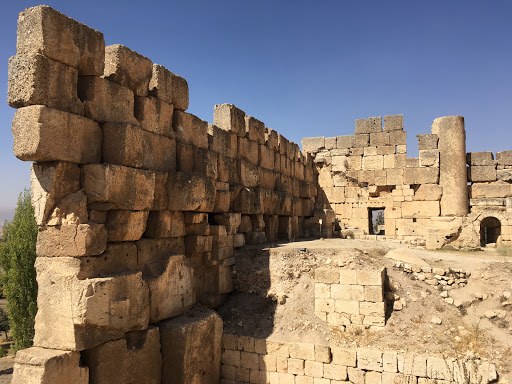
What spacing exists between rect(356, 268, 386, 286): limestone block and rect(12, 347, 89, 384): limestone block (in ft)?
14.1

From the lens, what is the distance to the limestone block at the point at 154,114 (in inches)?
245

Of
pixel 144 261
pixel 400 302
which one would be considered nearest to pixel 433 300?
pixel 400 302

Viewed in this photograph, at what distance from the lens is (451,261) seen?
843cm

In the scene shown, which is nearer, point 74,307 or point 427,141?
point 74,307

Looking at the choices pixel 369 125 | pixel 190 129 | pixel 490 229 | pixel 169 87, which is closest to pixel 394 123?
pixel 369 125

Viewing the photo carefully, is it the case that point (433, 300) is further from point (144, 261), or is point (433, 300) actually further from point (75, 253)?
point (75, 253)

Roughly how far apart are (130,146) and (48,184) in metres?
1.17

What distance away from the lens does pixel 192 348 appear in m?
5.99

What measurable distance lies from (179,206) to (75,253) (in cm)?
207

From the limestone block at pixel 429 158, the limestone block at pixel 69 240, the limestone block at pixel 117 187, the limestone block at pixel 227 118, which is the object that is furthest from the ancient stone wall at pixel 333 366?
the limestone block at pixel 429 158

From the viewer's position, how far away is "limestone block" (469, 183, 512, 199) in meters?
14.1

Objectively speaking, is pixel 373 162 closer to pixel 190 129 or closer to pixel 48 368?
pixel 190 129

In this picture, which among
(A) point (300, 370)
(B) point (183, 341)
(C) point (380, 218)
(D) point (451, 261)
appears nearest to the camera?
(B) point (183, 341)

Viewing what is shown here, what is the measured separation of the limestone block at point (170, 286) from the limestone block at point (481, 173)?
11.5 metres
